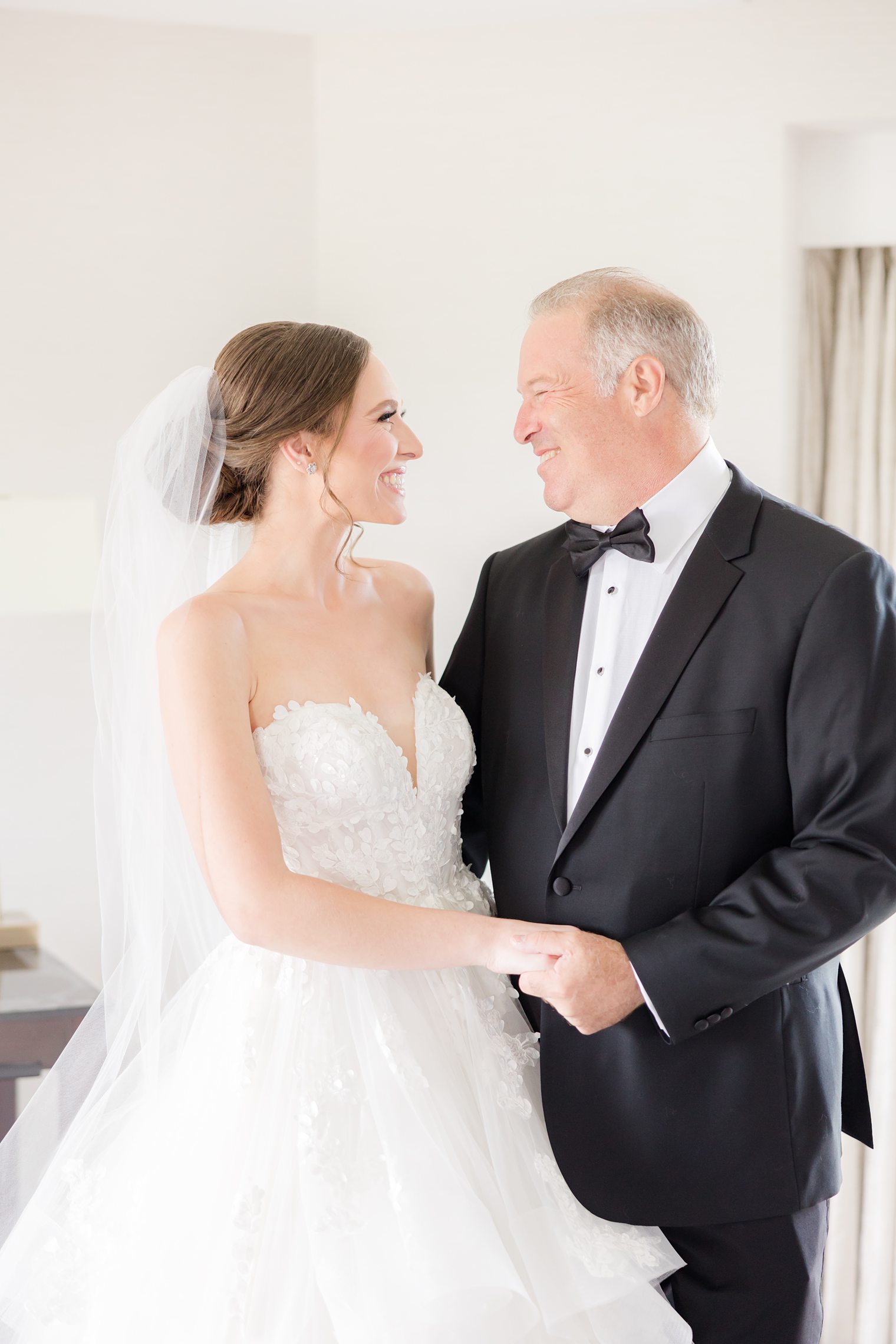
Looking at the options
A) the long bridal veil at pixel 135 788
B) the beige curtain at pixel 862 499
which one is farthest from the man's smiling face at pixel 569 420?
the beige curtain at pixel 862 499

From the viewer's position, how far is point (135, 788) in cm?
198

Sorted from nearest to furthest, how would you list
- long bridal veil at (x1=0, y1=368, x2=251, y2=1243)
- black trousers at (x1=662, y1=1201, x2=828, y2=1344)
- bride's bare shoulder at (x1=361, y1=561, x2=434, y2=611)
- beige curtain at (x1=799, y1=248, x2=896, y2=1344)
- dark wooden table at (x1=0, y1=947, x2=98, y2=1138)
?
black trousers at (x1=662, y1=1201, x2=828, y2=1344) → long bridal veil at (x1=0, y1=368, x2=251, y2=1243) → bride's bare shoulder at (x1=361, y1=561, x2=434, y2=611) → dark wooden table at (x1=0, y1=947, x2=98, y2=1138) → beige curtain at (x1=799, y1=248, x2=896, y2=1344)

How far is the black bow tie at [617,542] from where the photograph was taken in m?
1.95

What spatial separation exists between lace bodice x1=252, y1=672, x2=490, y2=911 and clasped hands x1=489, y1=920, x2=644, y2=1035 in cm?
25

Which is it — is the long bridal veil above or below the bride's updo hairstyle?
below

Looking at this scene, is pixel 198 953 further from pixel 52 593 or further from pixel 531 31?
pixel 531 31

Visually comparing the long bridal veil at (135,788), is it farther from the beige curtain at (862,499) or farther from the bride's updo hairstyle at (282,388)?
the beige curtain at (862,499)

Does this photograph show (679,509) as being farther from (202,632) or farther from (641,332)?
(202,632)

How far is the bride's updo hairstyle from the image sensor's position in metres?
2.06

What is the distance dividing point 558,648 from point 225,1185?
3.21ft

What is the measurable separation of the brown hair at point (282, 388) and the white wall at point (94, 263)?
1.36 metres

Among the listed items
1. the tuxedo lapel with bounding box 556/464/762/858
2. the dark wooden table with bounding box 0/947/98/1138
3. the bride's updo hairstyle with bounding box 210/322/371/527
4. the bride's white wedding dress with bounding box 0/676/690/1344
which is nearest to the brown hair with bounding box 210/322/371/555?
the bride's updo hairstyle with bounding box 210/322/371/527

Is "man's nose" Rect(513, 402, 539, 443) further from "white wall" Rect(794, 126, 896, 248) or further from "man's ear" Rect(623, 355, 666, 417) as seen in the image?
"white wall" Rect(794, 126, 896, 248)

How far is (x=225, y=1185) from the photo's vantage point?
171 centimetres
